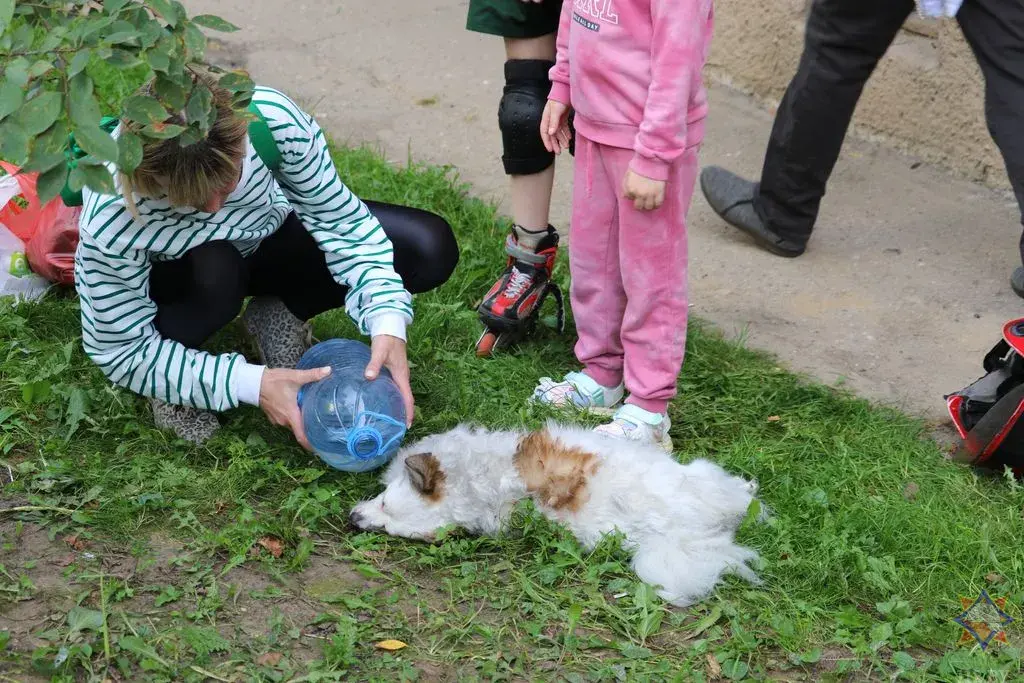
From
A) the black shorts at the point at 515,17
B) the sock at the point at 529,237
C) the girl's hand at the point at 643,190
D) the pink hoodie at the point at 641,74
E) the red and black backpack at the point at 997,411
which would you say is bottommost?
the sock at the point at 529,237

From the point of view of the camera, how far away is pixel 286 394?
2816 millimetres

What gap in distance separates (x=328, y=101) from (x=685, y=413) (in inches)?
115

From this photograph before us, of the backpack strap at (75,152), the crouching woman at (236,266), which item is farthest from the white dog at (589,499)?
the backpack strap at (75,152)

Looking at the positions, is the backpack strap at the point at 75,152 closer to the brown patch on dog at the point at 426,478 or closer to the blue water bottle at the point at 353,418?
the blue water bottle at the point at 353,418

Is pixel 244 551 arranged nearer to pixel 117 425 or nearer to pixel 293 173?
pixel 117 425

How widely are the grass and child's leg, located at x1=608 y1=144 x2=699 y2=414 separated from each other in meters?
0.25

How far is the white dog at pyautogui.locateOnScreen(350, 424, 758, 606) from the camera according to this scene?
2.64m

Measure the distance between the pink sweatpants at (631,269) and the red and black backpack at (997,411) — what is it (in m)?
0.82

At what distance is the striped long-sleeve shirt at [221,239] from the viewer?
2686 mm

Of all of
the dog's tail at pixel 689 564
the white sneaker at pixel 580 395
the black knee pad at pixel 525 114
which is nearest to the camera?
the dog's tail at pixel 689 564

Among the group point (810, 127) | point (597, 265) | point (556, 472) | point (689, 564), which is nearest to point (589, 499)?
point (556, 472)

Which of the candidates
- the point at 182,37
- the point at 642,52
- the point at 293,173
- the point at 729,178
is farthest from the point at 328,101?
the point at 182,37

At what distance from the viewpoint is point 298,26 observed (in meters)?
6.21

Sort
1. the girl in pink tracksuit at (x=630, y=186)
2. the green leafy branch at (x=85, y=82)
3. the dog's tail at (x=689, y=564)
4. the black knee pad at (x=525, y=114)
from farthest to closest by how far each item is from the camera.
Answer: the black knee pad at (x=525, y=114), the girl in pink tracksuit at (x=630, y=186), the dog's tail at (x=689, y=564), the green leafy branch at (x=85, y=82)
